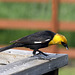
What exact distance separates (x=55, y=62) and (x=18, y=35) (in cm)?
568

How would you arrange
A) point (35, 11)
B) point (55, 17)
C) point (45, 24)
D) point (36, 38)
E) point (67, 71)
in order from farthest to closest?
point (35, 11) < point (55, 17) < point (45, 24) < point (67, 71) < point (36, 38)

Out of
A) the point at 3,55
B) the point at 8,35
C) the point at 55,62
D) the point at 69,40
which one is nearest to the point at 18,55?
the point at 3,55

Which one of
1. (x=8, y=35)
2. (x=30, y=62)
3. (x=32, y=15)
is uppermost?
(x=30, y=62)

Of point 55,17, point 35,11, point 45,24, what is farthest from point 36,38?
point 35,11

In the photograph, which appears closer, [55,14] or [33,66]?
[33,66]

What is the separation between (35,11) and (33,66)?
650cm

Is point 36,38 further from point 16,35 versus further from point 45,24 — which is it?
point 16,35

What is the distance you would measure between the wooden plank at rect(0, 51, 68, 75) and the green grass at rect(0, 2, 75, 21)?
5.16 meters

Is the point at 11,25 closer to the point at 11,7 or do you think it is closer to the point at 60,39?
the point at 11,7

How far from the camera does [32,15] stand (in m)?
9.80

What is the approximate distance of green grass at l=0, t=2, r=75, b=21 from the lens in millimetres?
9469

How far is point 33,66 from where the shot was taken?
348 centimetres

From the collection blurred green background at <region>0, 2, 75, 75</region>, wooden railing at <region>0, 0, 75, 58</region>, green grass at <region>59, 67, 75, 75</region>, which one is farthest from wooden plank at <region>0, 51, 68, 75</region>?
blurred green background at <region>0, 2, 75, 75</region>

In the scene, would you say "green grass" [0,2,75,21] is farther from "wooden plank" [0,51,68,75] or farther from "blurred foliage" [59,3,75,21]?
"wooden plank" [0,51,68,75]
